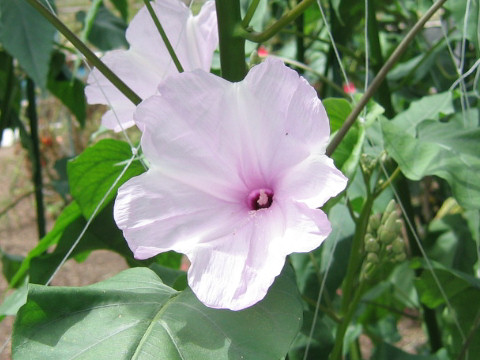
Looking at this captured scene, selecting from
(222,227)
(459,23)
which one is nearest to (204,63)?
(222,227)

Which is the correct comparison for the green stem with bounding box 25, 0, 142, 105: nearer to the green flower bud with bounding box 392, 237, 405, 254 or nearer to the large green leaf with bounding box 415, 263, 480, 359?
the green flower bud with bounding box 392, 237, 405, 254

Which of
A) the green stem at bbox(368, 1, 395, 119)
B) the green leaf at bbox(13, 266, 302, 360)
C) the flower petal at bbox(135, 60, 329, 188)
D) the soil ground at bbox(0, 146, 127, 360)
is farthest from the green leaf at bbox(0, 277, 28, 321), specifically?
the soil ground at bbox(0, 146, 127, 360)

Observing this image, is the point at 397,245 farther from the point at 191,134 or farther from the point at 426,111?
the point at 191,134

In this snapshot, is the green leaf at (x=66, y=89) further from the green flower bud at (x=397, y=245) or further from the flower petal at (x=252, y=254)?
the flower petal at (x=252, y=254)

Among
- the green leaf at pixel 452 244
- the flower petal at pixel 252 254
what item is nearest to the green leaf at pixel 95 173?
the flower petal at pixel 252 254

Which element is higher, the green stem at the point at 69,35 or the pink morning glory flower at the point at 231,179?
the green stem at the point at 69,35

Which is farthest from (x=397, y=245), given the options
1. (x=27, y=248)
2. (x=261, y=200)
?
(x=27, y=248)
